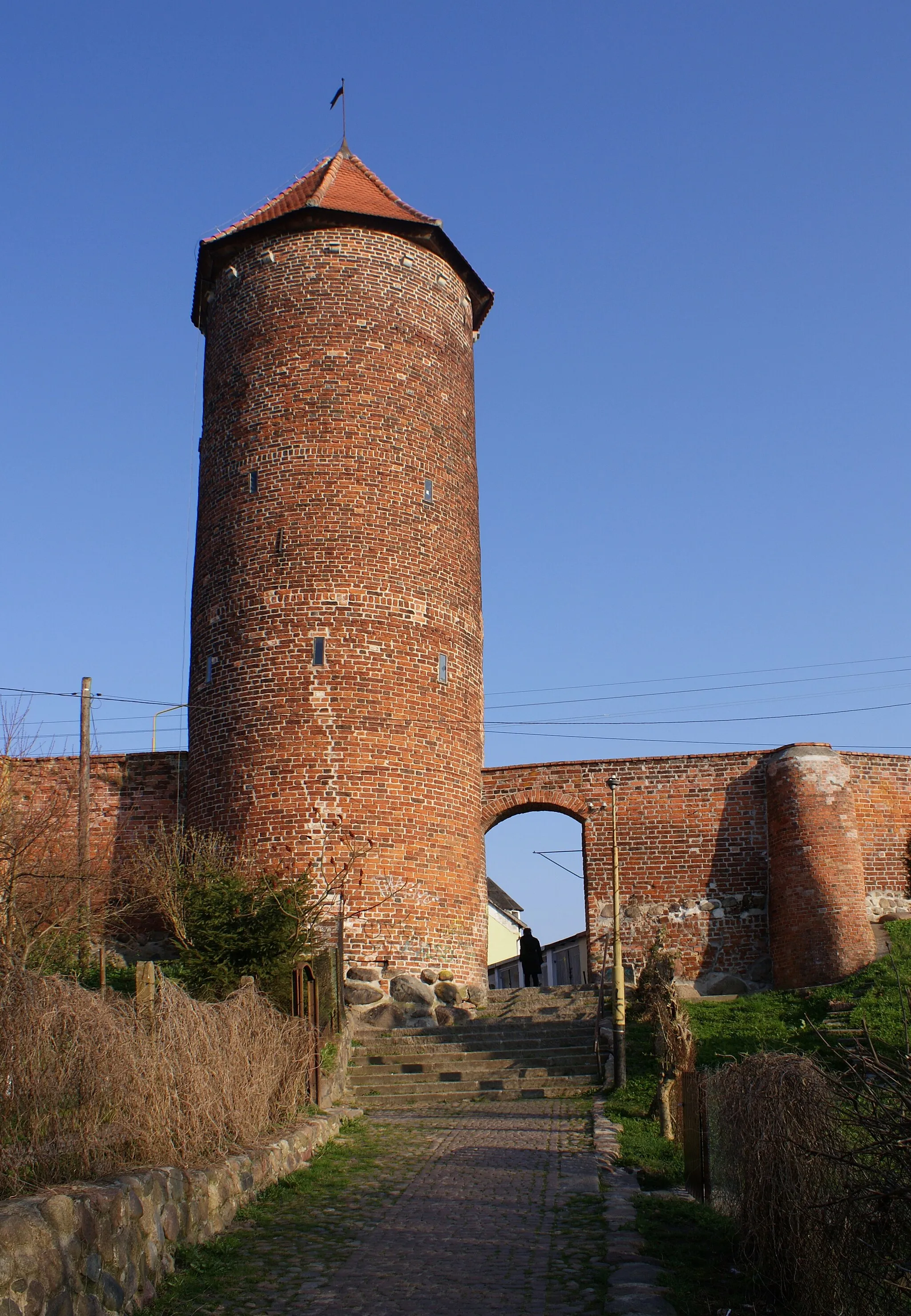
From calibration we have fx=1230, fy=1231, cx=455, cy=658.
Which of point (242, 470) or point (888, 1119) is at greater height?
point (242, 470)

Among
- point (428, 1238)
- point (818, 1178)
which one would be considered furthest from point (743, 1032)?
point (818, 1178)

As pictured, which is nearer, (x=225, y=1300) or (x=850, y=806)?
(x=225, y=1300)

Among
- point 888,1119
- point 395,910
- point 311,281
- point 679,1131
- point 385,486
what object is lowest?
point 679,1131

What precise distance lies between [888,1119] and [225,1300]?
357 centimetres

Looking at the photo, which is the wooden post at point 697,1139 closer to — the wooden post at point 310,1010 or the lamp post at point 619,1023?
the wooden post at point 310,1010

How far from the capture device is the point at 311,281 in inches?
845

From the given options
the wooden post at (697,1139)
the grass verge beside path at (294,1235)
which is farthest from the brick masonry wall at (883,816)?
the wooden post at (697,1139)

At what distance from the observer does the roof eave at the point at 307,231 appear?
21641 millimetres

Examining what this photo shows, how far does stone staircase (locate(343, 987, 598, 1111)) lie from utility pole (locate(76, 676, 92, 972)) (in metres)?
4.37

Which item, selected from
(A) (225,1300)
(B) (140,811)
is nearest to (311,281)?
(B) (140,811)

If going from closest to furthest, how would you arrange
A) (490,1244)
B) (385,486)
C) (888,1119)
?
(888,1119)
(490,1244)
(385,486)

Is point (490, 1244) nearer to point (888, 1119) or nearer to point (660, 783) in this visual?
point (888, 1119)

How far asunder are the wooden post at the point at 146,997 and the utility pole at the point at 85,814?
9.57 m

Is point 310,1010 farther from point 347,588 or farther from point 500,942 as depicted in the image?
point 500,942
